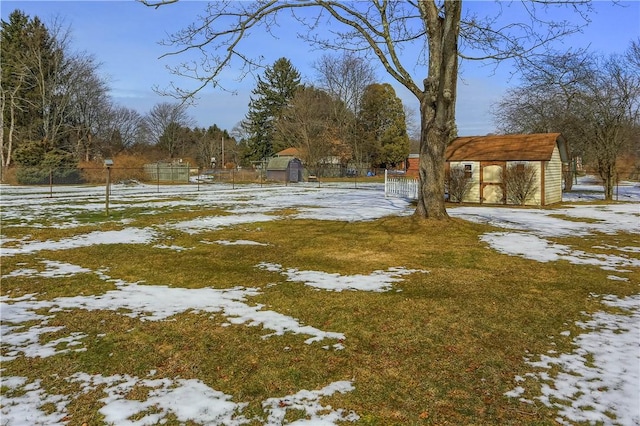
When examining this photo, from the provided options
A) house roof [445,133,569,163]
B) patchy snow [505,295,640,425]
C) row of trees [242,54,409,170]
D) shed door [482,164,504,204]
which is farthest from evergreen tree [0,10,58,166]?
patchy snow [505,295,640,425]

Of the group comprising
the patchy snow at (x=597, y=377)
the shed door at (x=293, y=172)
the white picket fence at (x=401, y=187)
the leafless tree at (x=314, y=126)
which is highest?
the leafless tree at (x=314, y=126)

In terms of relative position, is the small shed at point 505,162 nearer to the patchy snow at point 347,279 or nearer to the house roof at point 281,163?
the patchy snow at point 347,279

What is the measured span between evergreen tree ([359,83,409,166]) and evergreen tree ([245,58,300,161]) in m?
14.1

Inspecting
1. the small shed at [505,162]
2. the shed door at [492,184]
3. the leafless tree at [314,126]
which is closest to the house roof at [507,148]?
the small shed at [505,162]

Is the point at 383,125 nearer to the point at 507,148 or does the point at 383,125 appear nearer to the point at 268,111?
the point at 268,111

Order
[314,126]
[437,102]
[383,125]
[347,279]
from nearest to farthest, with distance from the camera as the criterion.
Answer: [347,279]
[437,102]
[314,126]
[383,125]

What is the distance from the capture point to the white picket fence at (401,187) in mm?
22375

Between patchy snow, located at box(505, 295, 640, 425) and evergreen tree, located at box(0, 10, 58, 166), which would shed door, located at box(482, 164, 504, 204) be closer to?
patchy snow, located at box(505, 295, 640, 425)

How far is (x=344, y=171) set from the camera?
5409 cm

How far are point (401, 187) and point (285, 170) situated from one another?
2334 cm

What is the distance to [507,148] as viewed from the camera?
65.8 ft

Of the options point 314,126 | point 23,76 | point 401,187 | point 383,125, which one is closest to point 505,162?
point 401,187

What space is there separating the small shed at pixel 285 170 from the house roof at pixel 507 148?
83.0ft

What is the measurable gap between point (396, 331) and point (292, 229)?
727 cm
